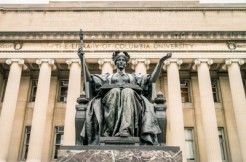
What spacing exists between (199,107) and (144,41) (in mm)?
6784

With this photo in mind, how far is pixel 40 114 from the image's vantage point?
21.6 m

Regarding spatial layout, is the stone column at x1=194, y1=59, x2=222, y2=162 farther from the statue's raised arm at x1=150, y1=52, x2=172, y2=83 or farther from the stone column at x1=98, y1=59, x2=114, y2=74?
the statue's raised arm at x1=150, y1=52, x2=172, y2=83

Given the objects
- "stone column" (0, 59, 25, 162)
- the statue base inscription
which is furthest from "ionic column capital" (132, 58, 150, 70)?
the statue base inscription

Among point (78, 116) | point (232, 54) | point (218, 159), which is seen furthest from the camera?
point (232, 54)

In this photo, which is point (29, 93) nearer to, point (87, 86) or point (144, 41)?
point (144, 41)

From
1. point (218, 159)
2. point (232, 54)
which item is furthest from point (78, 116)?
point (232, 54)

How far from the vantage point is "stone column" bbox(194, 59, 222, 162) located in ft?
66.9

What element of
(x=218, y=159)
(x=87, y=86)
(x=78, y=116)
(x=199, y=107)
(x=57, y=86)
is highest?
(x=57, y=86)

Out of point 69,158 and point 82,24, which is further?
point 82,24

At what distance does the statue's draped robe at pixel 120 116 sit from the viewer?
5496mm

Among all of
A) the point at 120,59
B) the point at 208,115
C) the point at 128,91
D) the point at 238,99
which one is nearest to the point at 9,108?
the point at 208,115

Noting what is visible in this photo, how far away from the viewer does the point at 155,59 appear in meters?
23.8

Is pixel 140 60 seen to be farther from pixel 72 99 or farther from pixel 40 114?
pixel 40 114

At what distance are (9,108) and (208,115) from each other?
1400 centimetres
